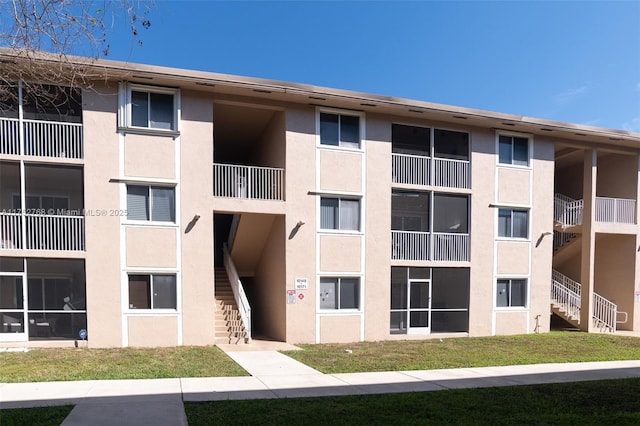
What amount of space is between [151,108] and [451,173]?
1022 cm

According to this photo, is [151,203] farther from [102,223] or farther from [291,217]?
[291,217]

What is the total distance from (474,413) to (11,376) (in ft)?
27.6

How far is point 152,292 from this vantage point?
462 inches

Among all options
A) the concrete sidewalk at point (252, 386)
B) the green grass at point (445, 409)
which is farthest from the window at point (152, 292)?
the green grass at point (445, 409)

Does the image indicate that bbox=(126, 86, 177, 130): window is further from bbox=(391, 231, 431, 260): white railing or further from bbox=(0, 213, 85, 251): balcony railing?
bbox=(391, 231, 431, 260): white railing

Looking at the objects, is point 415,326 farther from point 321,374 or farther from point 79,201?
point 79,201

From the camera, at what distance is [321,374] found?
8750mm

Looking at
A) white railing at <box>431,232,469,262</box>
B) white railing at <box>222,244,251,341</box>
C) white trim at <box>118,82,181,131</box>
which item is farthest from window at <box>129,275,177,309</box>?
white railing at <box>431,232,469,262</box>

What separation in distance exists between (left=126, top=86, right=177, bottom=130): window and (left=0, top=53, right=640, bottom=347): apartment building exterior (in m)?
0.04

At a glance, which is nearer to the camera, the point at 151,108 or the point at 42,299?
the point at 42,299

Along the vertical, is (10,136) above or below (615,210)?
above

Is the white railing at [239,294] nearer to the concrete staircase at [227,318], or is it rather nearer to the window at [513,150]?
the concrete staircase at [227,318]

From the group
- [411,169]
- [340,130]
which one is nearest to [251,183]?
[340,130]

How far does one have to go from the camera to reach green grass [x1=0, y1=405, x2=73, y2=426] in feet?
17.5
